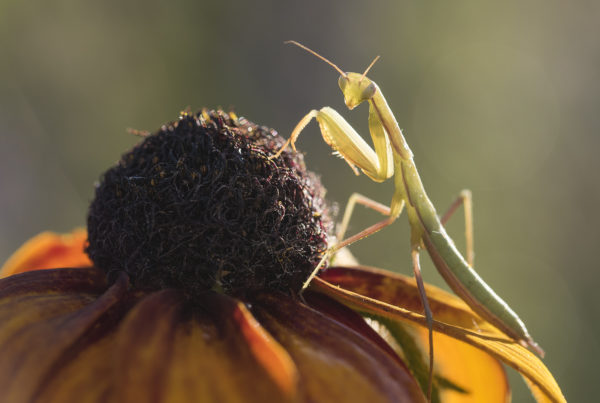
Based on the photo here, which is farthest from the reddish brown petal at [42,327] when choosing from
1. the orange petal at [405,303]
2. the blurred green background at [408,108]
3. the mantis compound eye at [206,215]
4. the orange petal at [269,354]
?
the blurred green background at [408,108]

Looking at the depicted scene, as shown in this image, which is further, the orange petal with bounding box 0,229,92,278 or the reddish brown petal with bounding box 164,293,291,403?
the orange petal with bounding box 0,229,92,278

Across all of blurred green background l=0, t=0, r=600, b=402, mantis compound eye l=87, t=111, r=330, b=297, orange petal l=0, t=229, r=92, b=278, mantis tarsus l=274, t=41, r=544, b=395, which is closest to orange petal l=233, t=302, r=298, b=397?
mantis compound eye l=87, t=111, r=330, b=297

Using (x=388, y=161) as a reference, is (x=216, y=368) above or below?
below

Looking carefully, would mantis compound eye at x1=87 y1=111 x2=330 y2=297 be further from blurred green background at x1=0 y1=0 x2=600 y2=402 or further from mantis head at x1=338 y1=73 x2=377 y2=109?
blurred green background at x1=0 y1=0 x2=600 y2=402

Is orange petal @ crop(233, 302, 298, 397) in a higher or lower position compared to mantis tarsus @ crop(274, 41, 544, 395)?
lower

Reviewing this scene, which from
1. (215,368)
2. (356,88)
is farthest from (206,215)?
(356,88)

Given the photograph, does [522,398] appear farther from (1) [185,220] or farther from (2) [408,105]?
(1) [185,220]

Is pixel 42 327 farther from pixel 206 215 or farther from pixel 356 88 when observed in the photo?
pixel 356 88
